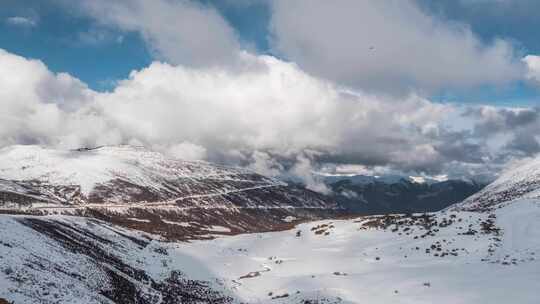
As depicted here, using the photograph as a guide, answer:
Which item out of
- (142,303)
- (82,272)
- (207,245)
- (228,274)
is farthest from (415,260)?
(207,245)

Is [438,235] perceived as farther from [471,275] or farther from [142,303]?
[142,303]

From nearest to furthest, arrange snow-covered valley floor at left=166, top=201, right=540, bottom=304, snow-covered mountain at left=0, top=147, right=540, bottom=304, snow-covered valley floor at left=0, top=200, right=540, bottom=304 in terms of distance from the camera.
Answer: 1. snow-covered valley floor at left=0, top=200, right=540, bottom=304
2. snow-covered mountain at left=0, top=147, right=540, bottom=304
3. snow-covered valley floor at left=166, top=201, right=540, bottom=304

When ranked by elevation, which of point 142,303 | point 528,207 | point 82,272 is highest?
point 528,207

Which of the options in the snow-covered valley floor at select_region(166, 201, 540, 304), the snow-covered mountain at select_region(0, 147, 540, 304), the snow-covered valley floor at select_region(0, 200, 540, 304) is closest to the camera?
the snow-covered valley floor at select_region(0, 200, 540, 304)

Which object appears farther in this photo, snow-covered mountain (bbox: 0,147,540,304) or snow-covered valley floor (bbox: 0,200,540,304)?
snow-covered mountain (bbox: 0,147,540,304)
